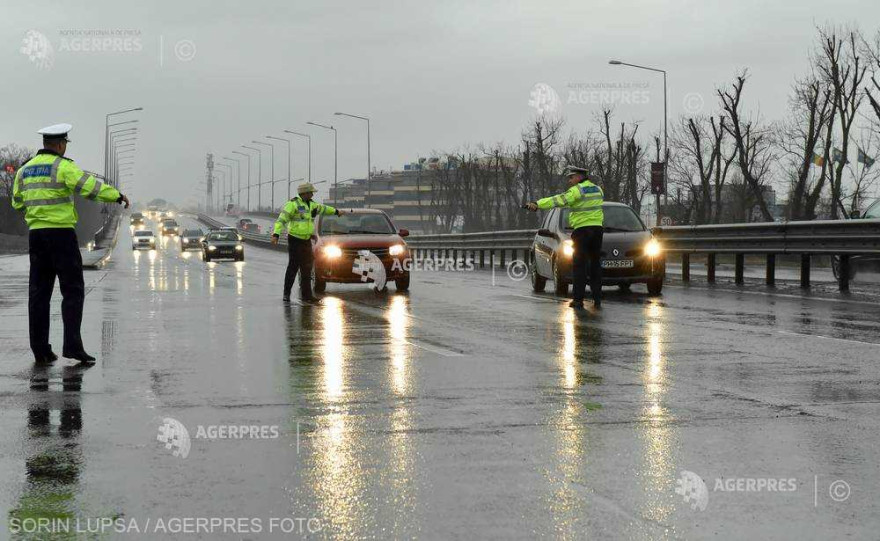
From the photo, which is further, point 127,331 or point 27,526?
point 127,331

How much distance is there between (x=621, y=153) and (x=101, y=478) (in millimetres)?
89716

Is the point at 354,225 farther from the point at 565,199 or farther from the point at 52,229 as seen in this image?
the point at 52,229

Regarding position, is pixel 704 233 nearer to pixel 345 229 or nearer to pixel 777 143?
pixel 345 229

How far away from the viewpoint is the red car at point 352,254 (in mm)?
20438

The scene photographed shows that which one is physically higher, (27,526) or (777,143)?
(777,143)

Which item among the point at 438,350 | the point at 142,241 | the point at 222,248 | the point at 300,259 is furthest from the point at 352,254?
the point at 142,241

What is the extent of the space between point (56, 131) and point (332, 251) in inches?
420

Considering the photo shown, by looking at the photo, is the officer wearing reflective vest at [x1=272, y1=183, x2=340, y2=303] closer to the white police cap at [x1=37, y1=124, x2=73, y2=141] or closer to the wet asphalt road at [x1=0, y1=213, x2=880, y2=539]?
the wet asphalt road at [x1=0, y1=213, x2=880, y2=539]

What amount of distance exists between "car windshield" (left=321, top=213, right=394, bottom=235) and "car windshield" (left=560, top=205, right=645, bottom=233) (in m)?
3.44

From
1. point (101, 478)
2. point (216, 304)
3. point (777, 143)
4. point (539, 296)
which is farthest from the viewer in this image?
point (777, 143)

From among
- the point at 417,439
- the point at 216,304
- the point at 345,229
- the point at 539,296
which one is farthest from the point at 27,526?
the point at 345,229

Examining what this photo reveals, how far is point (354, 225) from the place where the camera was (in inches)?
855

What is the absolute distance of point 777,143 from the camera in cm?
7462

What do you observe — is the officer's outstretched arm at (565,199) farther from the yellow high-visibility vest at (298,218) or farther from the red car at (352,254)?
the red car at (352,254)
